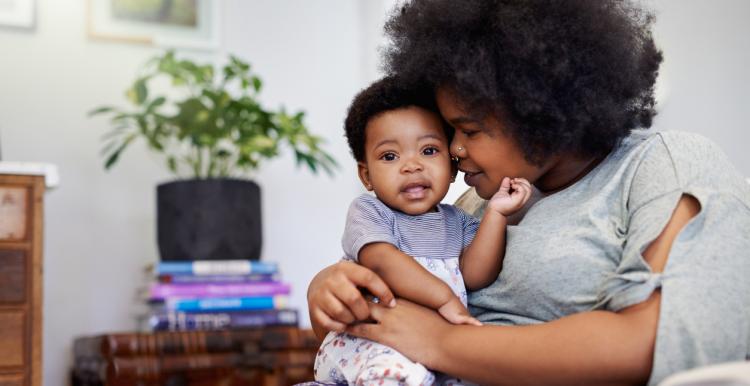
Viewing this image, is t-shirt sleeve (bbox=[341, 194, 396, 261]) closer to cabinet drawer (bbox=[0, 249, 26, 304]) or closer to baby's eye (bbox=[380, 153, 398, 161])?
baby's eye (bbox=[380, 153, 398, 161])

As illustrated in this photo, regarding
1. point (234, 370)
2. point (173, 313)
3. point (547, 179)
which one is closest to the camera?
point (547, 179)

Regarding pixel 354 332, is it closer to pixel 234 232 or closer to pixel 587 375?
pixel 587 375

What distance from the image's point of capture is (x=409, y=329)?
1.16 meters

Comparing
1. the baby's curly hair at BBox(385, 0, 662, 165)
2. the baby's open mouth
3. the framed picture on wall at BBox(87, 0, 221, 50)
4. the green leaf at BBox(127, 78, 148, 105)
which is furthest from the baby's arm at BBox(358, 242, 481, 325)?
the framed picture on wall at BBox(87, 0, 221, 50)

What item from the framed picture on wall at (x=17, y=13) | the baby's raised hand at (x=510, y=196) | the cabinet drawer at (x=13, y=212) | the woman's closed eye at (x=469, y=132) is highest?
the framed picture on wall at (x=17, y=13)

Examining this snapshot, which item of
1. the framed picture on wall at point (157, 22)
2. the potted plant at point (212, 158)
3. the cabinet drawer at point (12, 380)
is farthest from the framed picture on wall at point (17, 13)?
the cabinet drawer at point (12, 380)

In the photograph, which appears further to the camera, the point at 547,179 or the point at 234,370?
the point at 234,370

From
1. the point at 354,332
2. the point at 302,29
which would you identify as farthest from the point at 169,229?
the point at 354,332

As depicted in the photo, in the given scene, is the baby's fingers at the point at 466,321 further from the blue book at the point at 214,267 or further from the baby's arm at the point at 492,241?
the blue book at the point at 214,267

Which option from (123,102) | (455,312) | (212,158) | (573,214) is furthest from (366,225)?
(123,102)

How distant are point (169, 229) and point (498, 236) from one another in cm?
159

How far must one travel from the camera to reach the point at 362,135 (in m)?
1.41

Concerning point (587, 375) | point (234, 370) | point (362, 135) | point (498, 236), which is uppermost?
point (362, 135)

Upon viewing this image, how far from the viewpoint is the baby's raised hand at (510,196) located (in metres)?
1.26
